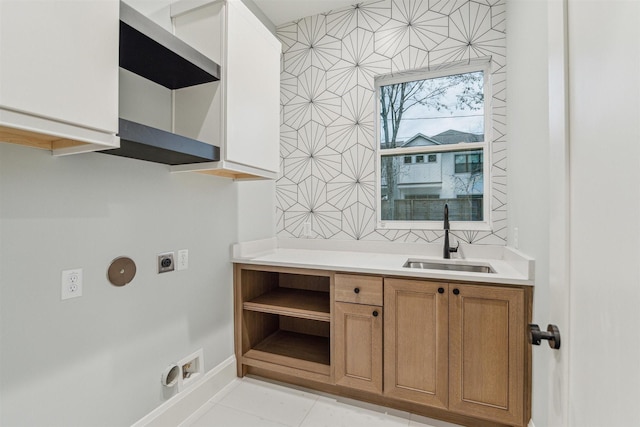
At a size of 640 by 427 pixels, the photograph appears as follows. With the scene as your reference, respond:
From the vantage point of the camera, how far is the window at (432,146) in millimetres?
2320

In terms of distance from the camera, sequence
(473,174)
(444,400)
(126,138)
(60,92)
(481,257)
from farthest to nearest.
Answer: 1. (473,174)
2. (481,257)
3. (444,400)
4. (126,138)
5. (60,92)

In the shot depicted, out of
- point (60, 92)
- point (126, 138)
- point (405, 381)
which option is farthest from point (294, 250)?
point (60, 92)

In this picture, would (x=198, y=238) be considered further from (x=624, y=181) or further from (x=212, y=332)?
(x=624, y=181)

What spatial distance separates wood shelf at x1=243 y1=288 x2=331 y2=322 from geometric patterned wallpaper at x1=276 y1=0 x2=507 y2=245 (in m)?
0.53

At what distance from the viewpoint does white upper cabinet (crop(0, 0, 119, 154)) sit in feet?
2.61

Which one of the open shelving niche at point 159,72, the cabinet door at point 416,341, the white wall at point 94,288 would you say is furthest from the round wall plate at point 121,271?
the cabinet door at point 416,341

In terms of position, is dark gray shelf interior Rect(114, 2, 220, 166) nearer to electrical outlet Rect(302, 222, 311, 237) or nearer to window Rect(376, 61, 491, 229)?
electrical outlet Rect(302, 222, 311, 237)

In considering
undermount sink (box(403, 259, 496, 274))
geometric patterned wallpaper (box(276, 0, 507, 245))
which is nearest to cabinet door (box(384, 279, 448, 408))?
undermount sink (box(403, 259, 496, 274))

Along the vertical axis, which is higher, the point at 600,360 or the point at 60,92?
the point at 60,92

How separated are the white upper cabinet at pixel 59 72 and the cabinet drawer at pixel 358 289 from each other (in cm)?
142

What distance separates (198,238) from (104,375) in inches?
32.4

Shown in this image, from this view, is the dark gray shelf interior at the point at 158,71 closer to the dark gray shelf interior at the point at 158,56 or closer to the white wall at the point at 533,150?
the dark gray shelf interior at the point at 158,56

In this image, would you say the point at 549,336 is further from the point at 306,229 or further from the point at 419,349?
the point at 306,229

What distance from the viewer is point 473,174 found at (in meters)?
2.32
